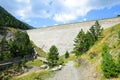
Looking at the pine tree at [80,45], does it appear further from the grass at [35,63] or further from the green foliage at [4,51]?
the green foliage at [4,51]

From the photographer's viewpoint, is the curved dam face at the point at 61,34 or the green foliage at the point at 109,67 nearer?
the green foliage at the point at 109,67

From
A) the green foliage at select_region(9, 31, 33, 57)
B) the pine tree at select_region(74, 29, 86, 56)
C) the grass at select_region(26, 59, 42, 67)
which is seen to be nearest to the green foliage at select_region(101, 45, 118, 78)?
the pine tree at select_region(74, 29, 86, 56)

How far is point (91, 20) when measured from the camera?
12262cm

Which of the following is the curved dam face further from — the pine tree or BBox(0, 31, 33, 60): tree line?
the pine tree

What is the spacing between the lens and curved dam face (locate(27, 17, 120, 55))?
118188mm

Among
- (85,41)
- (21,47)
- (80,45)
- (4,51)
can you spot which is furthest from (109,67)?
(21,47)

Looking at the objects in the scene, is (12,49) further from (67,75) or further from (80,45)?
(67,75)

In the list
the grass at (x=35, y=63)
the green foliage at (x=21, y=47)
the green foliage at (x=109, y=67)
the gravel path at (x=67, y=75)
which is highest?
the green foliage at (x=21, y=47)

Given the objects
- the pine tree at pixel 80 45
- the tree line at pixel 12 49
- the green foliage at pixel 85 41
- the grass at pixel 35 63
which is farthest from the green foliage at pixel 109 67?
the tree line at pixel 12 49

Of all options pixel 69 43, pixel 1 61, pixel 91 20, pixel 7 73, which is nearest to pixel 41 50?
pixel 69 43

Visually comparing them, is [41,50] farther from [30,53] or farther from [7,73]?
[7,73]

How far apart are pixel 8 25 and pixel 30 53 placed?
6958 centimetres

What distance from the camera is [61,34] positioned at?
13388cm

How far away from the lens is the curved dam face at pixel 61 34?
388 ft
